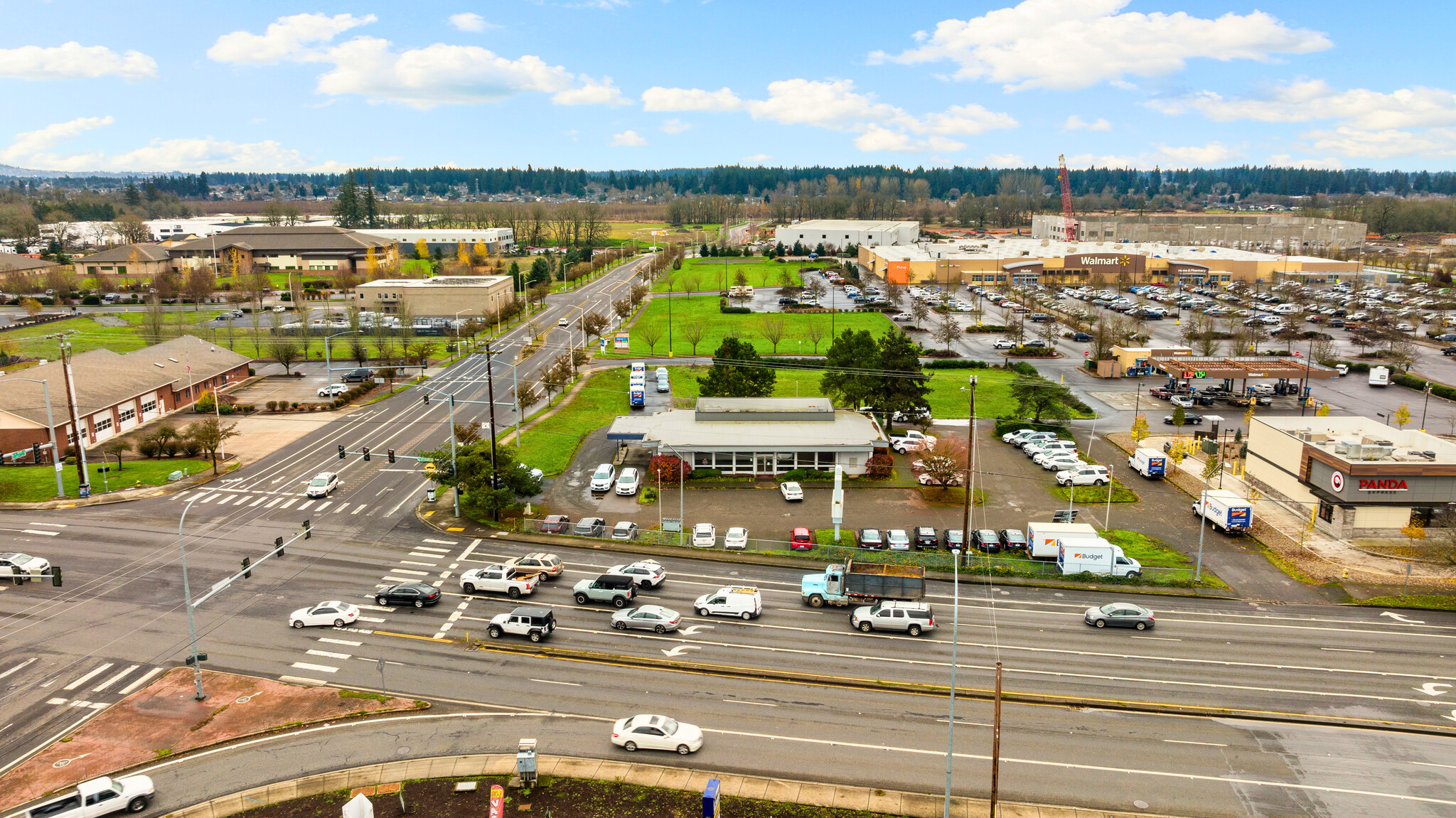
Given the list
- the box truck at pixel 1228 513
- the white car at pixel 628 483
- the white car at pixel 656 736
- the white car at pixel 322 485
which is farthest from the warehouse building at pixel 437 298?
the white car at pixel 656 736

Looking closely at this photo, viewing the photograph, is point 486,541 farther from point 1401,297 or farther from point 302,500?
point 1401,297

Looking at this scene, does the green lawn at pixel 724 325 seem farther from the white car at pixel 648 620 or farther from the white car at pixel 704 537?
the white car at pixel 648 620

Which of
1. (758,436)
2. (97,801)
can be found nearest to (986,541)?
(758,436)

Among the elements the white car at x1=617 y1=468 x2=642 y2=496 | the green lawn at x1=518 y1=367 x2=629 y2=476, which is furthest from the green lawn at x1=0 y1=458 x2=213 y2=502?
the white car at x1=617 y1=468 x2=642 y2=496

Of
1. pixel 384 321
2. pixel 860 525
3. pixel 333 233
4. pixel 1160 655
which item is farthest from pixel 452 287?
pixel 1160 655

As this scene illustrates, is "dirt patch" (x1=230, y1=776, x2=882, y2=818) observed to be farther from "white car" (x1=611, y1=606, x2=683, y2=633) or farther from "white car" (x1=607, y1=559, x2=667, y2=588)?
"white car" (x1=607, y1=559, x2=667, y2=588)

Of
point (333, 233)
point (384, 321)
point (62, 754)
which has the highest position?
point (333, 233)
